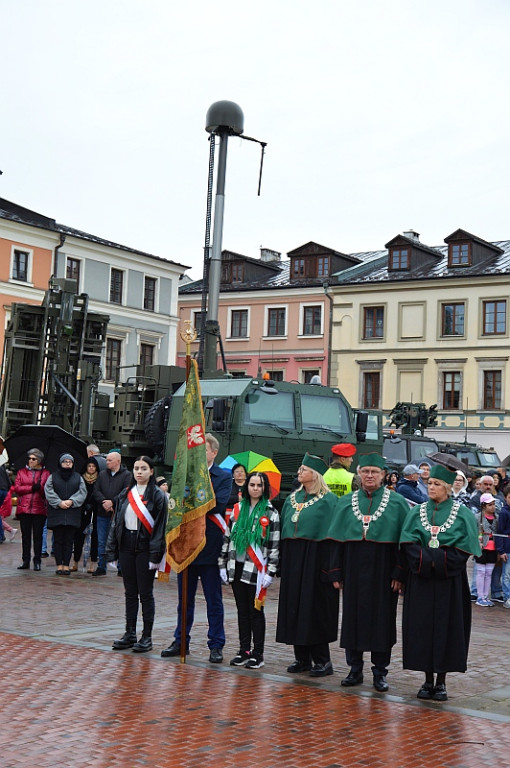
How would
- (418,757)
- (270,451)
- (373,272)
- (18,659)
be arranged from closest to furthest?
(418,757) → (18,659) → (270,451) → (373,272)

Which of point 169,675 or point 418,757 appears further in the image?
point 169,675

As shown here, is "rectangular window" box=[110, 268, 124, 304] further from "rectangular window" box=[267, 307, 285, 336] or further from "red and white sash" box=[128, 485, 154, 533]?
"red and white sash" box=[128, 485, 154, 533]

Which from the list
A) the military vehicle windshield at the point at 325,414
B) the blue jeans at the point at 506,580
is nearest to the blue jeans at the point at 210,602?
the blue jeans at the point at 506,580

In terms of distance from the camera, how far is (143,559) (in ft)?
30.7

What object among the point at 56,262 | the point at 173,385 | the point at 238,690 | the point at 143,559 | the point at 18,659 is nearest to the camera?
the point at 238,690

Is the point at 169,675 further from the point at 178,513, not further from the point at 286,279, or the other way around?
the point at 286,279

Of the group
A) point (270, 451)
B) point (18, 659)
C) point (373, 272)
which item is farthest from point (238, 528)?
point (373, 272)

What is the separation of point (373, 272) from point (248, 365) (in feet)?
25.0

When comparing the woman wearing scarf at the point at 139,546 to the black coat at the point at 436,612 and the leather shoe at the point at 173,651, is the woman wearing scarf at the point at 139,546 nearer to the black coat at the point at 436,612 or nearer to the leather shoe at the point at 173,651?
the leather shoe at the point at 173,651

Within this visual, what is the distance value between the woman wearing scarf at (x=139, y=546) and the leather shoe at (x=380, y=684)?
218cm

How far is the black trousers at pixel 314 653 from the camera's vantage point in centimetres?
866

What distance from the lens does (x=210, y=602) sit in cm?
912

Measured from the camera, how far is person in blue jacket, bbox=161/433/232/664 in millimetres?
9055

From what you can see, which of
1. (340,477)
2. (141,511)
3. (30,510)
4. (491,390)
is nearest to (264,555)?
(141,511)
